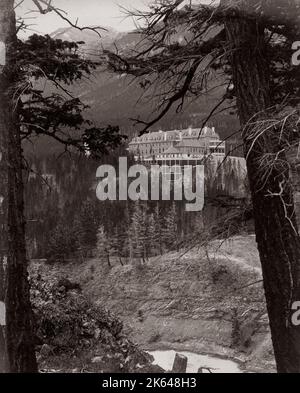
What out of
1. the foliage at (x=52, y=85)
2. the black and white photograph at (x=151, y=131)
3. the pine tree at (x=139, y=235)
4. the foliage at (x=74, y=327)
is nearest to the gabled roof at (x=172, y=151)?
the pine tree at (x=139, y=235)

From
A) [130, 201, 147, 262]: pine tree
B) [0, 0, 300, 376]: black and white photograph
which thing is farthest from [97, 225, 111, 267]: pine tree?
[0, 0, 300, 376]: black and white photograph

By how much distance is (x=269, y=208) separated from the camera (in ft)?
15.3

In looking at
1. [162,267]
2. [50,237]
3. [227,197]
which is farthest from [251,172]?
[50,237]

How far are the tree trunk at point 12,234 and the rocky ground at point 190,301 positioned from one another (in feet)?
92.3

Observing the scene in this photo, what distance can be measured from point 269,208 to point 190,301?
49.2 m

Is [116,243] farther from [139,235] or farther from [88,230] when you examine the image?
[88,230]

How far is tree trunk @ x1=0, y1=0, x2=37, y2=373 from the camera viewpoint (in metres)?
5.38

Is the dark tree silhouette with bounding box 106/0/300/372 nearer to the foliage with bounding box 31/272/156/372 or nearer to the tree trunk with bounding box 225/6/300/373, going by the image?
the tree trunk with bounding box 225/6/300/373

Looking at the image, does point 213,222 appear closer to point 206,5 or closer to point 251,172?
point 251,172

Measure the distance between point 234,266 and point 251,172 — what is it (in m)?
50.7

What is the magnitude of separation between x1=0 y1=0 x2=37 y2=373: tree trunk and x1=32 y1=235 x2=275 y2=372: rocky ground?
28123mm

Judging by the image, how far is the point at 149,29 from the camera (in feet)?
Result: 17.1

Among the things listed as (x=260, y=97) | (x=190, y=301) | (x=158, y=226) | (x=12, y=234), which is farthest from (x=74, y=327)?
(x=158, y=226)

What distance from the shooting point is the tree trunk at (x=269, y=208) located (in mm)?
4582
